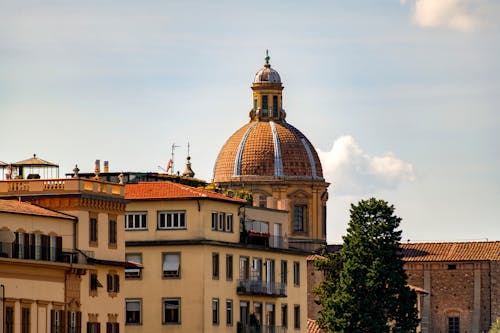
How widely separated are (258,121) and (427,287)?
81.5 ft

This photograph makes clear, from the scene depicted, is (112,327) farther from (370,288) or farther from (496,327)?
(496,327)

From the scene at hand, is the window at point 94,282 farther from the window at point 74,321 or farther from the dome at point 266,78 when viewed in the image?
the dome at point 266,78

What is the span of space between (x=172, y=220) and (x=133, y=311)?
16.7ft

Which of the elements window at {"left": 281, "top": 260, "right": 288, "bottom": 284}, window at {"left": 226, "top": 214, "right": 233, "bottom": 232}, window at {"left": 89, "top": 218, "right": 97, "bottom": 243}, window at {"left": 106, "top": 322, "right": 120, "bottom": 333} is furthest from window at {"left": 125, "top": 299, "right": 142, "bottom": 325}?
window at {"left": 281, "top": 260, "right": 288, "bottom": 284}

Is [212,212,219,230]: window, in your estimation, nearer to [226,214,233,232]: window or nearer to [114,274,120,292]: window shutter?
[226,214,233,232]: window

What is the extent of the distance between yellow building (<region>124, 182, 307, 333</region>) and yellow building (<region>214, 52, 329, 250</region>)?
224 ft

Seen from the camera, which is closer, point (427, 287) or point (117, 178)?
point (117, 178)

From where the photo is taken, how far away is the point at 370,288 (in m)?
143

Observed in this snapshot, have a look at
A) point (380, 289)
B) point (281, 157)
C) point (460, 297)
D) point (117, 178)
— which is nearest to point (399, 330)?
point (380, 289)

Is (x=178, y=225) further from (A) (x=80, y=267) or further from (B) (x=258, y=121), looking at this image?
(B) (x=258, y=121)

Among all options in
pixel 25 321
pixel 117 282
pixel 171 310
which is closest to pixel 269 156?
pixel 171 310

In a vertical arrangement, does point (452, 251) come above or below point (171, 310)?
above

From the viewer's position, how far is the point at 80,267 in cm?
10225

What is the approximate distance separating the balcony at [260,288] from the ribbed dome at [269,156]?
6801 centimetres
